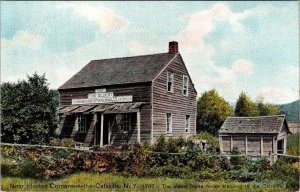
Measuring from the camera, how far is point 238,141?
23469 mm

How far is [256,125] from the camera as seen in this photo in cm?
2303

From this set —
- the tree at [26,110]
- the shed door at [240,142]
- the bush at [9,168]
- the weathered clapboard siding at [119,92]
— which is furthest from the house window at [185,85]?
the bush at [9,168]

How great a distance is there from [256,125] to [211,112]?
17.0 m

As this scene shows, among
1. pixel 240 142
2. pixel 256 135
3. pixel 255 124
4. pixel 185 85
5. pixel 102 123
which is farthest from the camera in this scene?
pixel 185 85

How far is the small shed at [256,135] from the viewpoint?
73.3ft

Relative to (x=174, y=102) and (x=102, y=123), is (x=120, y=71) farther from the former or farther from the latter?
(x=102, y=123)

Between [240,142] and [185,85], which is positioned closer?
[240,142]

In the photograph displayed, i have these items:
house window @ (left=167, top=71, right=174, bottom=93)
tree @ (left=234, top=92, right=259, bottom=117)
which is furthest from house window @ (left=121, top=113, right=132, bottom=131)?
tree @ (left=234, top=92, right=259, bottom=117)

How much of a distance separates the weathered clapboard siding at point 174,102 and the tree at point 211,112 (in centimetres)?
936

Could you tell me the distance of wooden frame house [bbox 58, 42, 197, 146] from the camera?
2567cm

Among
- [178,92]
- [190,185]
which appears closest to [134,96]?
[178,92]

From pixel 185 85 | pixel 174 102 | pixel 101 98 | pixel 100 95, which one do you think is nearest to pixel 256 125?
pixel 174 102

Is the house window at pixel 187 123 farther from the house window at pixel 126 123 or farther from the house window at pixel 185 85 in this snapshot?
the house window at pixel 126 123

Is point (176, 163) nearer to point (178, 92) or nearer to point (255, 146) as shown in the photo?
point (255, 146)
